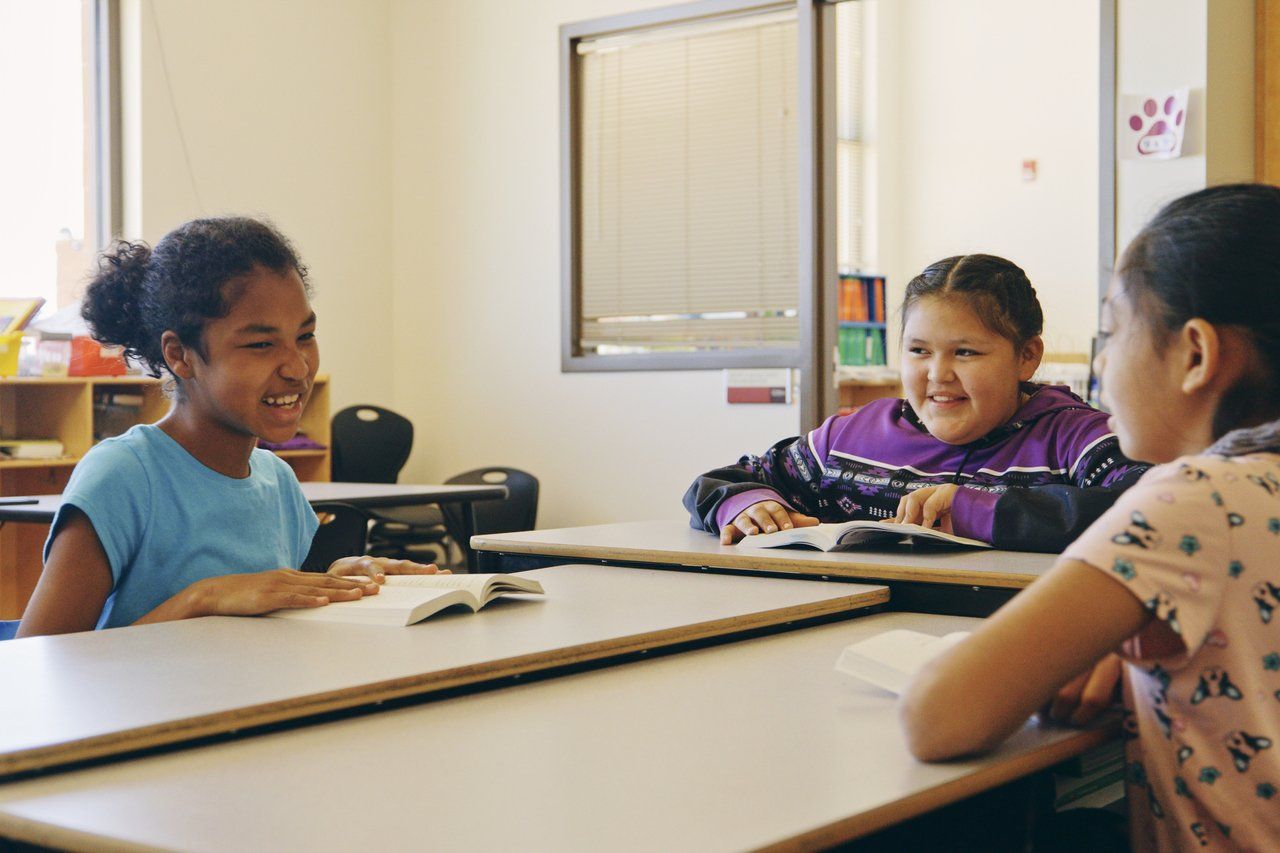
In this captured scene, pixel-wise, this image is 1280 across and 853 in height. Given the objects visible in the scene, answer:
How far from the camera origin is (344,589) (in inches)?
61.3

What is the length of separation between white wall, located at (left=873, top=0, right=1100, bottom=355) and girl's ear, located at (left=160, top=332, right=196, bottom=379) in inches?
250

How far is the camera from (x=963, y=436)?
86.0 inches

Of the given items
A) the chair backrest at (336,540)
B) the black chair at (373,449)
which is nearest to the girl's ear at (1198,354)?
the chair backrest at (336,540)

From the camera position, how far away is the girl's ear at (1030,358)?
2189 millimetres

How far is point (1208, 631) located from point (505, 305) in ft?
15.7

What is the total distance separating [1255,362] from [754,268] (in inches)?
156

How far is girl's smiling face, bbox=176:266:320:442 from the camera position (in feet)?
5.79

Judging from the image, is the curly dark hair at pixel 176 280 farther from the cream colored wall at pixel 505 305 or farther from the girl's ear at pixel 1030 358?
the cream colored wall at pixel 505 305

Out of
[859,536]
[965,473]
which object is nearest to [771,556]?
[859,536]

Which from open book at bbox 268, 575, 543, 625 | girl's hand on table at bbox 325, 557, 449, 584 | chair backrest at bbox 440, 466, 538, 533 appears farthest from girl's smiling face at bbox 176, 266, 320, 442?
chair backrest at bbox 440, 466, 538, 533

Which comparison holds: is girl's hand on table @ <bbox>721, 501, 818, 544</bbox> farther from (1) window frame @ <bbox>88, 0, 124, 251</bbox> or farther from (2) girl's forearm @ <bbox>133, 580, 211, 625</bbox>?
(1) window frame @ <bbox>88, 0, 124, 251</bbox>

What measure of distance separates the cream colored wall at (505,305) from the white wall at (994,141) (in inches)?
128

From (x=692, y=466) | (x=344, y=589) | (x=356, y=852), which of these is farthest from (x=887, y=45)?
(x=356, y=852)

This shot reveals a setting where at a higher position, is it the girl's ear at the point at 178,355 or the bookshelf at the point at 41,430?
the girl's ear at the point at 178,355
